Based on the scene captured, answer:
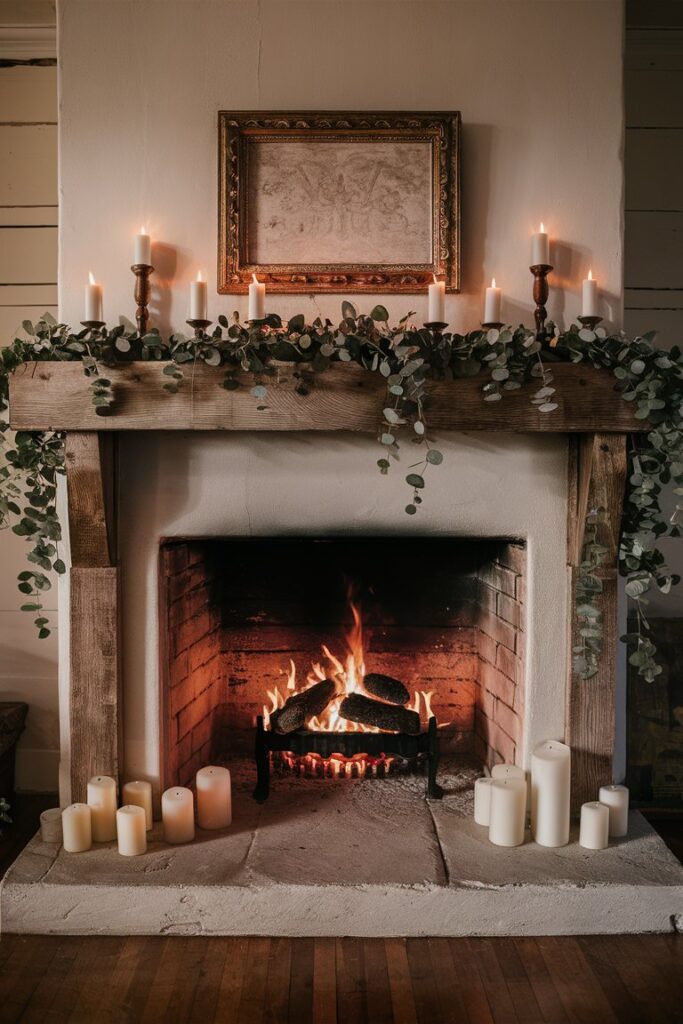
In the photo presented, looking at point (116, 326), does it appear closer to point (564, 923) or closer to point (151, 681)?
point (151, 681)

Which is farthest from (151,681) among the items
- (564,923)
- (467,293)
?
(467,293)

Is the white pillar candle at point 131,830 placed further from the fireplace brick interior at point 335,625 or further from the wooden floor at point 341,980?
the fireplace brick interior at point 335,625

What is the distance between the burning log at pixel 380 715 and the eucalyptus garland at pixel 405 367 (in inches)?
24.3

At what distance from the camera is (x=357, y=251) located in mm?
1967

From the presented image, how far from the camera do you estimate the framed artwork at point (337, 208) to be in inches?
76.6

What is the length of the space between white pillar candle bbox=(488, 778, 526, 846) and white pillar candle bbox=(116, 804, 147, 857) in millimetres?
862

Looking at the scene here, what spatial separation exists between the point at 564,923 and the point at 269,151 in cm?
200

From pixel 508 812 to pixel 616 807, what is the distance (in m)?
0.29

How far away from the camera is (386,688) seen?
7.64ft

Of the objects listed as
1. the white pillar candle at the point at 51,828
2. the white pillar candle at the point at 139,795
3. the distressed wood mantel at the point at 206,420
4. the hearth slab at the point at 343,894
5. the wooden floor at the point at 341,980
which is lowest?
the wooden floor at the point at 341,980

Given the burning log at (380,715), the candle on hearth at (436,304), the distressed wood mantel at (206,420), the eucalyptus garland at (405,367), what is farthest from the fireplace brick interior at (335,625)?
the candle on hearth at (436,304)

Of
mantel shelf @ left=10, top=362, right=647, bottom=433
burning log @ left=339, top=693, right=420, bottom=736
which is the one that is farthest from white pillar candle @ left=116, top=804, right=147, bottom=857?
A: mantel shelf @ left=10, top=362, right=647, bottom=433

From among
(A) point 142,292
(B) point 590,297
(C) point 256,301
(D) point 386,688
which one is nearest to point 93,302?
(A) point 142,292

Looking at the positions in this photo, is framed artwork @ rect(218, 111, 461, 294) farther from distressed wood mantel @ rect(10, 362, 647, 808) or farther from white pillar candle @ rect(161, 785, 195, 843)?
white pillar candle @ rect(161, 785, 195, 843)
